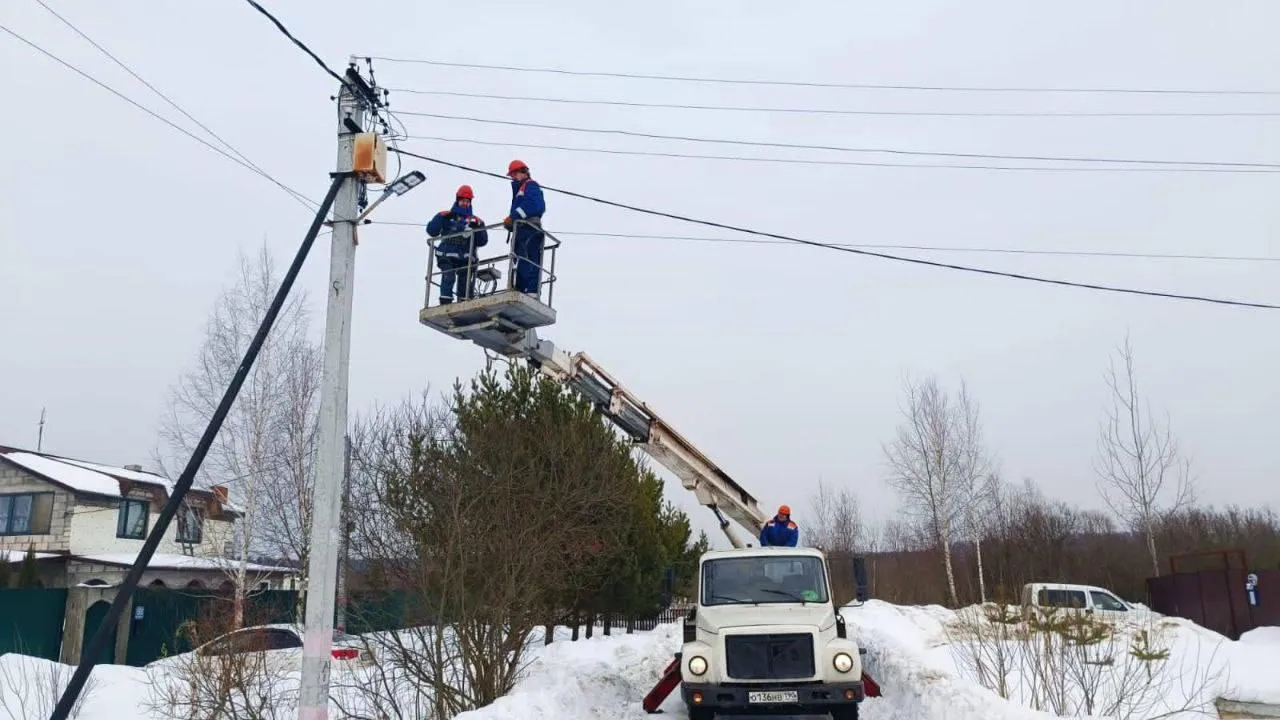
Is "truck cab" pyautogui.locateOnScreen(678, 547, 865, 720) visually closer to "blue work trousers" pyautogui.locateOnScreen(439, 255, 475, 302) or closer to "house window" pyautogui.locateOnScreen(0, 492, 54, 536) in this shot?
"blue work trousers" pyautogui.locateOnScreen(439, 255, 475, 302)

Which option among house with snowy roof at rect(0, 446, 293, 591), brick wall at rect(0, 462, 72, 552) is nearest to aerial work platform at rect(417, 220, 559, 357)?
house with snowy roof at rect(0, 446, 293, 591)

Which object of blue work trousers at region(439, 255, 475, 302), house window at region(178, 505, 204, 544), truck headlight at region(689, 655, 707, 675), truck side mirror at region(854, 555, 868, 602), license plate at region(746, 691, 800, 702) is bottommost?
license plate at region(746, 691, 800, 702)

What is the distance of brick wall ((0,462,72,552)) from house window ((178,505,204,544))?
3764 mm

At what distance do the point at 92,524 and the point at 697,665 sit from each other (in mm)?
28154

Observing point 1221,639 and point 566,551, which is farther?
point 1221,639

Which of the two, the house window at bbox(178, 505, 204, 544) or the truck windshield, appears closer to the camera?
the truck windshield

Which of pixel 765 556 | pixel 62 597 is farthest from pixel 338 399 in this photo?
pixel 62 597

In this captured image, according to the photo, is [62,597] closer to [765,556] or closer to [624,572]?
[624,572]

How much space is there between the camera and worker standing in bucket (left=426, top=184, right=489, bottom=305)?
10.7 m

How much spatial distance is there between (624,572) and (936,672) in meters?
9.18

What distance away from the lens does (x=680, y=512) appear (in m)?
23.9

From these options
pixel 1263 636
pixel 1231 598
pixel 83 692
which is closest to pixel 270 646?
pixel 83 692

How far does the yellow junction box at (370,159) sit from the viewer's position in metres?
8.17

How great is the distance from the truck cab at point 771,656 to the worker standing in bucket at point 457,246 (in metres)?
4.81
